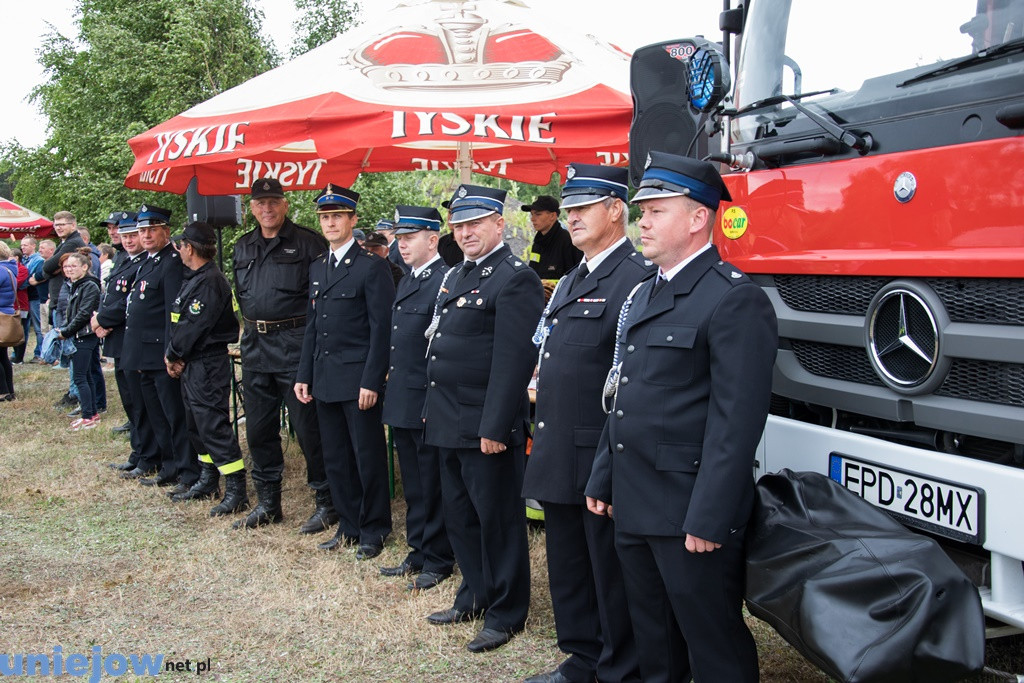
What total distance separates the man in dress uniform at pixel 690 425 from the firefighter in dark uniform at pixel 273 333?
361 cm

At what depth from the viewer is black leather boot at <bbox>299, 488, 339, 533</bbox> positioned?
6461mm

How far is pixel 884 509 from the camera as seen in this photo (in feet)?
10.1

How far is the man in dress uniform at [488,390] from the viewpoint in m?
4.32

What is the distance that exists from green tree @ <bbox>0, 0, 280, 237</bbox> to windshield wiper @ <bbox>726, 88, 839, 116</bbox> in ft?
57.8

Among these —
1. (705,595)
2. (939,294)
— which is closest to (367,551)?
(705,595)

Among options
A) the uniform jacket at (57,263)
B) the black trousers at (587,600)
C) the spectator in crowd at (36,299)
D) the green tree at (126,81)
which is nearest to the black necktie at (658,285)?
the black trousers at (587,600)

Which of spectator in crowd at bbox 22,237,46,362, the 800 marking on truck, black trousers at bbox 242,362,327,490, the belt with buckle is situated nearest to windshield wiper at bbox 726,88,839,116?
the 800 marking on truck

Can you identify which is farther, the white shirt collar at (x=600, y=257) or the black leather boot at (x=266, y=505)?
the black leather boot at (x=266, y=505)

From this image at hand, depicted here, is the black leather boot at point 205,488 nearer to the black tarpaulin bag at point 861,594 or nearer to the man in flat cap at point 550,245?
the man in flat cap at point 550,245

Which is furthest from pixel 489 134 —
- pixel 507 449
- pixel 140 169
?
pixel 140 169

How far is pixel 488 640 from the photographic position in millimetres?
4383

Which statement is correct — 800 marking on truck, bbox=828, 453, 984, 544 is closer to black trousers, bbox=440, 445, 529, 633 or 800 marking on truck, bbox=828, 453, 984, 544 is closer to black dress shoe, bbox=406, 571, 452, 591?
black trousers, bbox=440, 445, 529, 633

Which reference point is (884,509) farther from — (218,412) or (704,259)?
(218,412)

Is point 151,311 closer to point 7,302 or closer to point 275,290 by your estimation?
point 275,290
